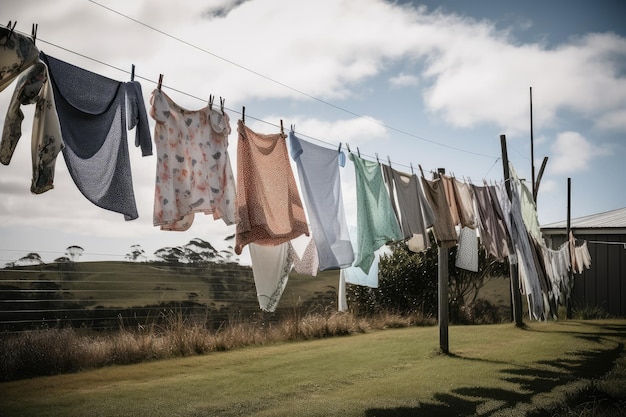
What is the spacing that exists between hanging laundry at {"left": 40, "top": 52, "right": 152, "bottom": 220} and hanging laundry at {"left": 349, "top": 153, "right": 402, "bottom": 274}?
2.66m

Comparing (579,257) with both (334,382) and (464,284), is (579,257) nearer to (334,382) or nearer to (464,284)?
(464,284)

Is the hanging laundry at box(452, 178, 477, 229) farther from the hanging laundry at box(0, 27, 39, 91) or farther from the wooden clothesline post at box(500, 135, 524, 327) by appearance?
the hanging laundry at box(0, 27, 39, 91)

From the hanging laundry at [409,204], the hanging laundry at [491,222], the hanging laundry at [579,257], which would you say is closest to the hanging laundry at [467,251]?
the hanging laundry at [491,222]

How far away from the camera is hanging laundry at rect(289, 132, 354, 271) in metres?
5.47

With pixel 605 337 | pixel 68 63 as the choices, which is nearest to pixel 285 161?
pixel 68 63

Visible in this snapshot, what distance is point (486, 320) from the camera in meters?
13.6

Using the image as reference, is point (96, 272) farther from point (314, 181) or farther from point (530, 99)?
point (530, 99)

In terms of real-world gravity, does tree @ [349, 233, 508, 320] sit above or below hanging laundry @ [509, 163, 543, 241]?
below

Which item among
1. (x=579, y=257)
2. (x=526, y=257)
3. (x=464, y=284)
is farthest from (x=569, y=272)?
(x=526, y=257)

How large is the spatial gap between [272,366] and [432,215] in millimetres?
2920

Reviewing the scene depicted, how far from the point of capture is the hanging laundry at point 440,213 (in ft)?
23.9

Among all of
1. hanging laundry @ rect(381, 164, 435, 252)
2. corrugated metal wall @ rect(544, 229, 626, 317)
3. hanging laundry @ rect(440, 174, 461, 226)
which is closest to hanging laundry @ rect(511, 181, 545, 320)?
hanging laundry @ rect(440, 174, 461, 226)

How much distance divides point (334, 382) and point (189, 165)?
10.3 ft

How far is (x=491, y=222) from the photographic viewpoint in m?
8.47
